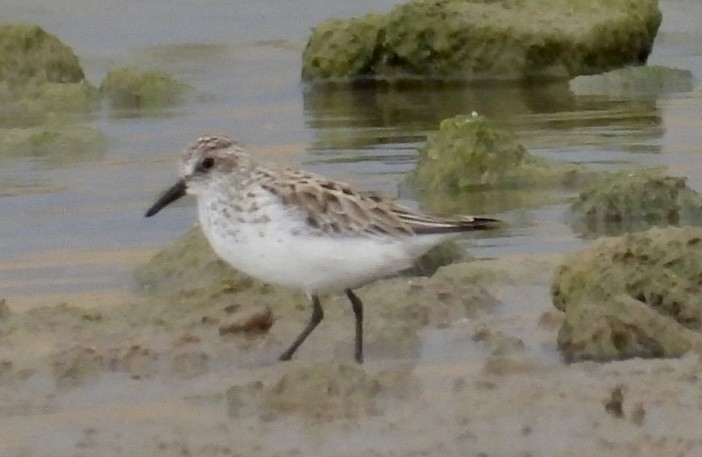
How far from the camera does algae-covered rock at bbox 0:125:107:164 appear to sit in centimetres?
1270

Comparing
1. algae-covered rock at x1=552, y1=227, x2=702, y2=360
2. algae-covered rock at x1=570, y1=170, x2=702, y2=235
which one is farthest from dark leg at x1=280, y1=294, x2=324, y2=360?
algae-covered rock at x1=570, y1=170, x2=702, y2=235

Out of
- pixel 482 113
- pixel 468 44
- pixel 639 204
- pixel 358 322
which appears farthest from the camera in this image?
pixel 468 44

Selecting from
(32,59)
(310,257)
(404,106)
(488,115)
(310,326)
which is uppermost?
(310,257)

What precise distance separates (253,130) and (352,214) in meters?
6.74

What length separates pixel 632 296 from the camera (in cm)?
759

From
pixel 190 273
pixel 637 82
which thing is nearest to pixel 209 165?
pixel 190 273

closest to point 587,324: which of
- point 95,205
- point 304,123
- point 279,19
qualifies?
point 95,205

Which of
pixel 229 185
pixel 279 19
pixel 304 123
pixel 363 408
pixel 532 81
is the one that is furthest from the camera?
pixel 279 19

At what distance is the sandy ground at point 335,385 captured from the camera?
6.17m

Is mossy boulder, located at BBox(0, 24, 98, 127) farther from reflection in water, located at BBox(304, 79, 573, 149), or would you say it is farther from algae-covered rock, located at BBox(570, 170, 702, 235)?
algae-covered rock, located at BBox(570, 170, 702, 235)

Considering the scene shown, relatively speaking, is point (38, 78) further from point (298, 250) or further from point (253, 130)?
point (298, 250)

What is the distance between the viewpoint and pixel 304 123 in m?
14.1

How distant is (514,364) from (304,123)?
721 cm

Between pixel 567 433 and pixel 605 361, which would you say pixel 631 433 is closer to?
pixel 567 433
